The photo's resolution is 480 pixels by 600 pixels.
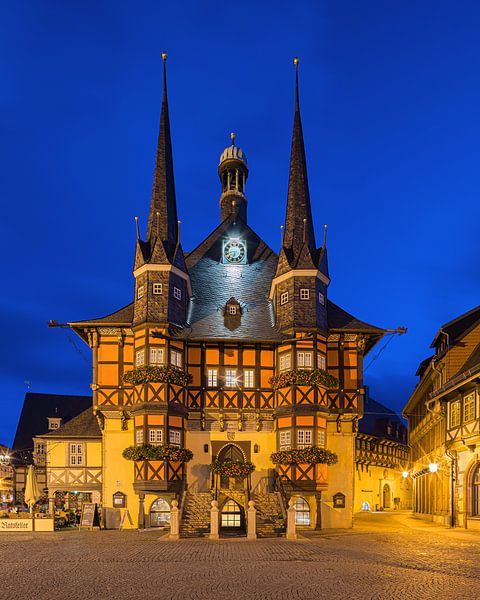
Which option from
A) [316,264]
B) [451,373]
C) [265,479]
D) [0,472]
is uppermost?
[316,264]

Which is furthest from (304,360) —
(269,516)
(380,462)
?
(380,462)

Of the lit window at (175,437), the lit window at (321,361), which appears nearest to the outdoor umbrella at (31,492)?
the lit window at (175,437)

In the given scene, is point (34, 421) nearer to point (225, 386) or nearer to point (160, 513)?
point (160, 513)

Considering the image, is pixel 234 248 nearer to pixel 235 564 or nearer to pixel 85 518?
pixel 85 518

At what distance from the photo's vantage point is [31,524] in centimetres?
3094

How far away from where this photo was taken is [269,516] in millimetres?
29406

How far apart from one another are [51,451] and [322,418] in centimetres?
1925

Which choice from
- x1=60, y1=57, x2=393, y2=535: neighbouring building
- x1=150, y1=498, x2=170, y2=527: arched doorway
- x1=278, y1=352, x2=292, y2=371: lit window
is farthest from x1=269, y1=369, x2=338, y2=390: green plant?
x1=150, y1=498, x2=170, y2=527: arched doorway

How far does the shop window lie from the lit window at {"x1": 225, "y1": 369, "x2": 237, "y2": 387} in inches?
142

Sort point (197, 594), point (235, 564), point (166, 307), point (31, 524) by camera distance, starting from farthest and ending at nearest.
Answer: point (166, 307)
point (31, 524)
point (235, 564)
point (197, 594)

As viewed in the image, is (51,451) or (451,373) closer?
(451,373)

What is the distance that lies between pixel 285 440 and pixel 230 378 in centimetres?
431

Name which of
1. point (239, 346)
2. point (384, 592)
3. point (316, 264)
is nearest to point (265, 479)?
point (239, 346)

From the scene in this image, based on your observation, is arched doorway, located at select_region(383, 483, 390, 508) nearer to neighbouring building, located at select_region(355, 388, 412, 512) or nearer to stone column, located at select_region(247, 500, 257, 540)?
neighbouring building, located at select_region(355, 388, 412, 512)
